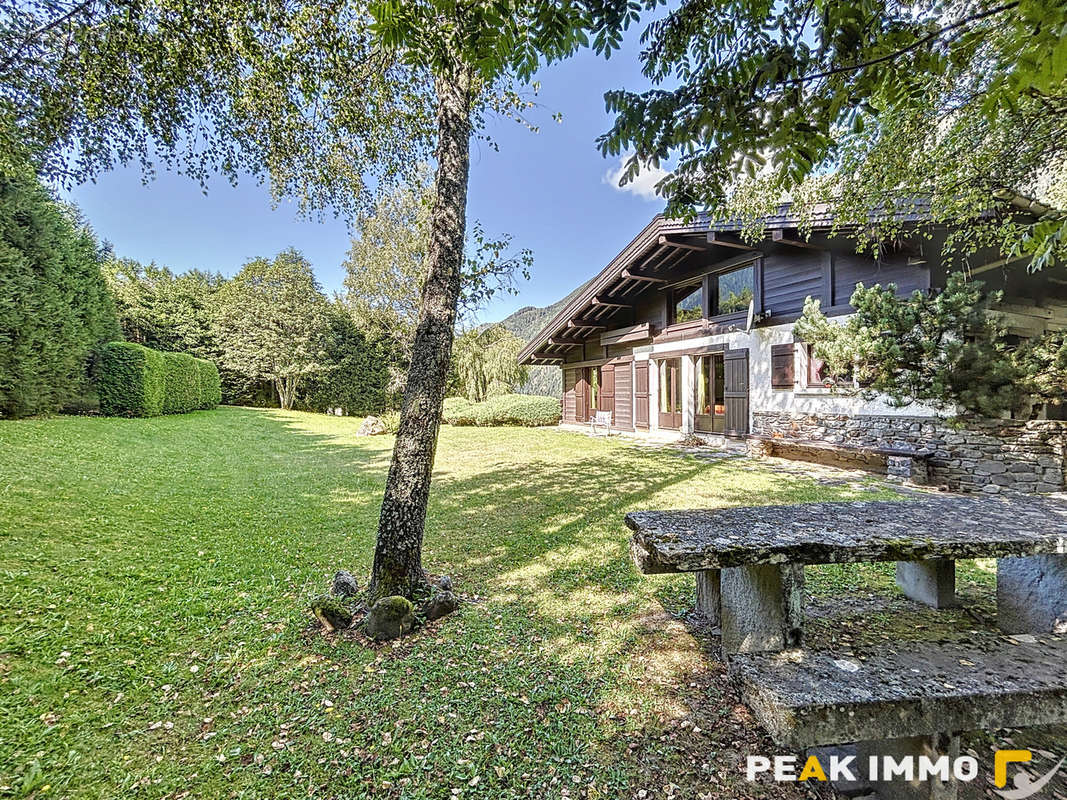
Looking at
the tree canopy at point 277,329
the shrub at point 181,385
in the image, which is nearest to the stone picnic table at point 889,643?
the shrub at point 181,385

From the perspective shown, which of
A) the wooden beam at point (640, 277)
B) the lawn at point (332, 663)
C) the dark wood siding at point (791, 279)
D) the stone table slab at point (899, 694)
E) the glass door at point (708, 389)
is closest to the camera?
the stone table slab at point (899, 694)

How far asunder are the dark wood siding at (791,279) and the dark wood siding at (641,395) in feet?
13.8

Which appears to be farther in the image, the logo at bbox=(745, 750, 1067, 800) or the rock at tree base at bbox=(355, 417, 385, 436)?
the rock at tree base at bbox=(355, 417, 385, 436)

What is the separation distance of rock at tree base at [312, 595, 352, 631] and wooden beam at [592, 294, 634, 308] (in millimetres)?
11002

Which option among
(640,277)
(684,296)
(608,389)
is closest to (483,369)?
(608,389)

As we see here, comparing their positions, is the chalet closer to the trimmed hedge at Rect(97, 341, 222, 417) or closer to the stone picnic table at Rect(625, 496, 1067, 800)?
the stone picnic table at Rect(625, 496, 1067, 800)

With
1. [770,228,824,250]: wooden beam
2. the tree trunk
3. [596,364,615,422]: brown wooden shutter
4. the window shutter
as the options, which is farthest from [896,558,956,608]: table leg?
[596,364,615,422]: brown wooden shutter

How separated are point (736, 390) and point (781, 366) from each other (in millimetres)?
1221

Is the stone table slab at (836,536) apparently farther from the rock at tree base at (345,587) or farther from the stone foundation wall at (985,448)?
the stone foundation wall at (985,448)

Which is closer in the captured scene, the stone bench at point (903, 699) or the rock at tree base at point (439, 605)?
the stone bench at point (903, 699)

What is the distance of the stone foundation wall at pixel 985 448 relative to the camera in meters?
5.54

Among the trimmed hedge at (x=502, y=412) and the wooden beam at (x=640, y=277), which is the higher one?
the wooden beam at (x=640, y=277)

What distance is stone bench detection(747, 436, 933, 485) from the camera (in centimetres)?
639

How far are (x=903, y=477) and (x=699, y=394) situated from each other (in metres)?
5.09
